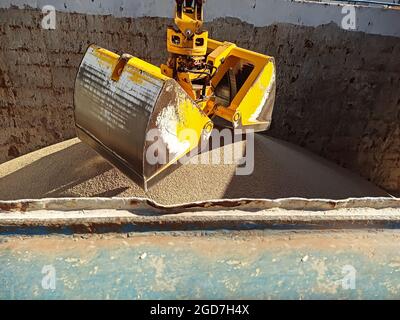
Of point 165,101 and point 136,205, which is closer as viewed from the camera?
point 136,205

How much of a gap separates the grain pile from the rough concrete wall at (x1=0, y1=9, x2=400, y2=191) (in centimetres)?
118

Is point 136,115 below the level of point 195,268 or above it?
above

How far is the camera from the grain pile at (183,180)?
4.23m

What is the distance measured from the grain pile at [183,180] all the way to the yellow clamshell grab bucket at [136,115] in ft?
0.73

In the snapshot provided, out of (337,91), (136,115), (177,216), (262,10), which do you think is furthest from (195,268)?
(337,91)

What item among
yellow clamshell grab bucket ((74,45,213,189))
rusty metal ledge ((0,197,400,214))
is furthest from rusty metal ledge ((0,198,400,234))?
yellow clamshell grab bucket ((74,45,213,189))

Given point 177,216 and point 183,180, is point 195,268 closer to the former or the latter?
point 177,216

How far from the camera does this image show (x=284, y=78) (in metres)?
6.20

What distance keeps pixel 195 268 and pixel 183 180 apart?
2273 mm

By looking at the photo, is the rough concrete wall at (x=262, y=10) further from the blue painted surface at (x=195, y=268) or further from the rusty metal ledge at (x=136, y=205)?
the blue painted surface at (x=195, y=268)

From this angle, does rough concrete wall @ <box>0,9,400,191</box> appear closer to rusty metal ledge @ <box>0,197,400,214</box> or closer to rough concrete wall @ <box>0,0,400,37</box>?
rough concrete wall @ <box>0,0,400,37</box>

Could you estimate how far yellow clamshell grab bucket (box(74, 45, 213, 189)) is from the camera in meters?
3.67
